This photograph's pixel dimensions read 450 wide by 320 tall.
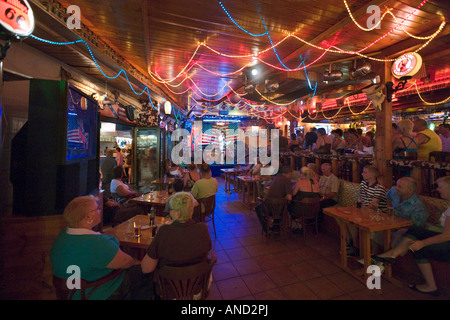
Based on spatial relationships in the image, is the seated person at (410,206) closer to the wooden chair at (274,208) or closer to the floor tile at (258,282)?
the wooden chair at (274,208)

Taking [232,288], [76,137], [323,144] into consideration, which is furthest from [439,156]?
[76,137]

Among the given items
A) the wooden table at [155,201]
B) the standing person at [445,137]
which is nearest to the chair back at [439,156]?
the standing person at [445,137]

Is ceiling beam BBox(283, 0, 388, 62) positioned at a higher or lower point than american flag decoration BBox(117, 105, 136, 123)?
higher

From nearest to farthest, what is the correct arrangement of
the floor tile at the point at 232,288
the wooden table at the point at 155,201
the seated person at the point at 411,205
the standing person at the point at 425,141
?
1. the floor tile at the point at 232,288
2. the seated person at the point at 411,205
3. the standing person at the point at 425,141
4. the wooden table at the point at 155,201

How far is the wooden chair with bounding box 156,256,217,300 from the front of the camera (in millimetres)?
1769

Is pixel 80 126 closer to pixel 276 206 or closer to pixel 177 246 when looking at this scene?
pixel 177 246

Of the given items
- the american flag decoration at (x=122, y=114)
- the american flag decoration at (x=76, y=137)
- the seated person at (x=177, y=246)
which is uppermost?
the american flag decoration at (x=122, y=114)

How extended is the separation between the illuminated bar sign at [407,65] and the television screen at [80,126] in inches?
210

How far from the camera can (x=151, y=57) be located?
4895 millimetres

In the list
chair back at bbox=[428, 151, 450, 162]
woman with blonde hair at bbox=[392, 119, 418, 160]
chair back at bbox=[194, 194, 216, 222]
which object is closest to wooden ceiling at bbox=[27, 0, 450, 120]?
woman with blonde hair at bbox=[392, 119, 418, 160]

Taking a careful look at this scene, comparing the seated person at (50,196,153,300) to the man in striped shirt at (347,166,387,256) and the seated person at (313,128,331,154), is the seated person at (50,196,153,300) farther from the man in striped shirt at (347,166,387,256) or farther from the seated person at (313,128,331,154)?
the seated person at (313,128,331,154)

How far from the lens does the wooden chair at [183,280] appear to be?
69.6 inches

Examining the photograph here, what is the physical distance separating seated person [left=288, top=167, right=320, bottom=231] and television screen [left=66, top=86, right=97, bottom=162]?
12.2 feet
